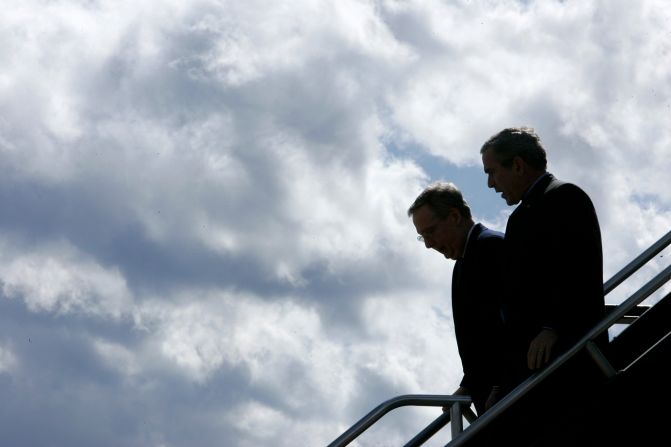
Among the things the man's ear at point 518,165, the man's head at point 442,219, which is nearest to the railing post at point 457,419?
the man's head at point 442,219

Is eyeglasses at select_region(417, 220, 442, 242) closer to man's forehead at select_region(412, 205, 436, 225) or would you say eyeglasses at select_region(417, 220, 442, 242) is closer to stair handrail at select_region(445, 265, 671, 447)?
man's forehead at select_region(412, 205, 436, 225)

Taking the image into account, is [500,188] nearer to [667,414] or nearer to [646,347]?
[646,347]

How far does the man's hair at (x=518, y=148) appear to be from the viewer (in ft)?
14.5

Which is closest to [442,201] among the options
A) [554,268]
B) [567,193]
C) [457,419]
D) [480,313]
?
[480,313]

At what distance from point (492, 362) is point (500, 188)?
3.14 feet

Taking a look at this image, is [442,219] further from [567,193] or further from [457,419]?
[457,419]

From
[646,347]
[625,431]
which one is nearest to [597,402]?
[625,431]

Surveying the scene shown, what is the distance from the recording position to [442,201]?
5.02 meters

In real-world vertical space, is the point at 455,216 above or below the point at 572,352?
above

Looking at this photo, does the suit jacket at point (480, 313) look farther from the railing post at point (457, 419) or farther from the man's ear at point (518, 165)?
the man's ear at point (518, 165)

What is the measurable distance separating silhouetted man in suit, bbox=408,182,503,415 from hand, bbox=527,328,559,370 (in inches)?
26.5

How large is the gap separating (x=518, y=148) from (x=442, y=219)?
0.74m

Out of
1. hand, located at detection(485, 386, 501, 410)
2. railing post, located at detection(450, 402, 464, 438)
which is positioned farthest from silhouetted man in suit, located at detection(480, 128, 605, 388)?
railing post, located at detection(450, 402, 464, 438)

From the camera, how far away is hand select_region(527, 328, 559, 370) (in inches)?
156
